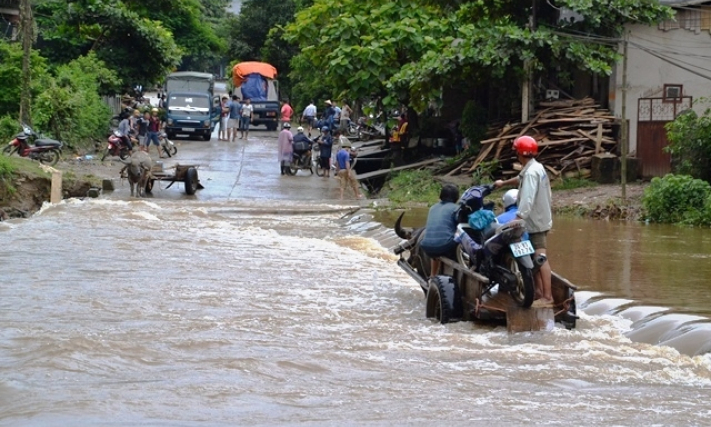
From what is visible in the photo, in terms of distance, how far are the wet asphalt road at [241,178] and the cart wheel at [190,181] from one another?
181mm

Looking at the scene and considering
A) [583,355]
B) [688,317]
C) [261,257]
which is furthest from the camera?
[261,257]

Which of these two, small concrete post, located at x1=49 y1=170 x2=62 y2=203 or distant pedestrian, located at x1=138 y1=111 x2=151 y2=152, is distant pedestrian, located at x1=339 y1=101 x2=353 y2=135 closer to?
distant pedestrian, located at x1=138 y1=111 x2=151 y2=152

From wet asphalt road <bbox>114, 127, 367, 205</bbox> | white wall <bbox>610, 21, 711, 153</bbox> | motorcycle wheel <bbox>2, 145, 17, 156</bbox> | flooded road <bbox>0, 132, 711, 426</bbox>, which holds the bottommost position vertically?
flooded road <bbox>0, 132, 711, 426</bbox>

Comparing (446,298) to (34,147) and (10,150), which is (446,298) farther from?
(34,147)

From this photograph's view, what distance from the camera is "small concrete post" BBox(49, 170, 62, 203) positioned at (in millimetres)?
23969

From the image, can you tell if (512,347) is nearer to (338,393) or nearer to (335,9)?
(338,393)

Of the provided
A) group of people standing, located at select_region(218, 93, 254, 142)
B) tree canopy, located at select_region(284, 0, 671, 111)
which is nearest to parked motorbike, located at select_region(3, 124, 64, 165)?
tree canopy, located at select_region(284, 0, 671, 111)

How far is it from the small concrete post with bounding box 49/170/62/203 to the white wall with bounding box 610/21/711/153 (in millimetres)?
13792

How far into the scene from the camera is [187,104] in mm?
41500

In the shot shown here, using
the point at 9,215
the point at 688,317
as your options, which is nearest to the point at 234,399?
the point at 688,317

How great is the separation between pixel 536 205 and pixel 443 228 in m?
1.48

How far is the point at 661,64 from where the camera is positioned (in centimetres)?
2595

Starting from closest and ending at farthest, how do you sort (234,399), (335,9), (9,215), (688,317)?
(234,399) → (688,317) → (9,215) → (335,9)

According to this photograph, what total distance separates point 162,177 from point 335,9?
29.0 ft
